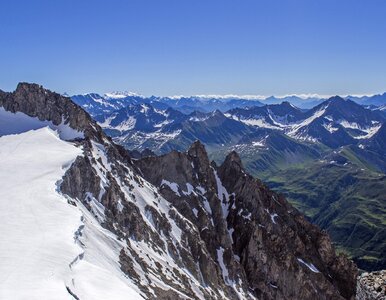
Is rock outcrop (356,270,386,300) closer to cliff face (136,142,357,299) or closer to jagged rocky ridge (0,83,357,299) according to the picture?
jagged rocky ridge (0,83,357,299)

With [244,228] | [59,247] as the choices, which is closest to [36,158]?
[59,247]

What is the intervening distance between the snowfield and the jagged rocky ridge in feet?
22.9

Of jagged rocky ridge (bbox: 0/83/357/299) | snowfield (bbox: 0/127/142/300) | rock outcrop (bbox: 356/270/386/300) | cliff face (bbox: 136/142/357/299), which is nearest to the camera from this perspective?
rock outcrop (bbox: 356/270/386/300)

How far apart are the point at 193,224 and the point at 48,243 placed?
327ft

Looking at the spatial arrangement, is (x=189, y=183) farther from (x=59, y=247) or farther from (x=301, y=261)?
(x=59, y=247)

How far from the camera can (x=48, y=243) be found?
203ft

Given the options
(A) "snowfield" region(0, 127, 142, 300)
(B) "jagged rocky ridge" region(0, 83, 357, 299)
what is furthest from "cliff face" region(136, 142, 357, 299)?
(A) "snowfield" region(0, 127, 142, 300)

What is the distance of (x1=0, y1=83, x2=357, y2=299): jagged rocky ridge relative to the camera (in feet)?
367

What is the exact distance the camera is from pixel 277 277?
16012 cm

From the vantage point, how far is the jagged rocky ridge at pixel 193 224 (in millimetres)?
111938

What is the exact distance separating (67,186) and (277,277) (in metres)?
96.1

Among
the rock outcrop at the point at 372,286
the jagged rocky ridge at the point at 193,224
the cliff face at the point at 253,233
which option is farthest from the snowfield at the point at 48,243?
the cliff face at the point at 253,233

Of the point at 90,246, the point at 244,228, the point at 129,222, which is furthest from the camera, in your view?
the point at 244,228

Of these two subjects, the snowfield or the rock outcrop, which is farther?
the snowfield
